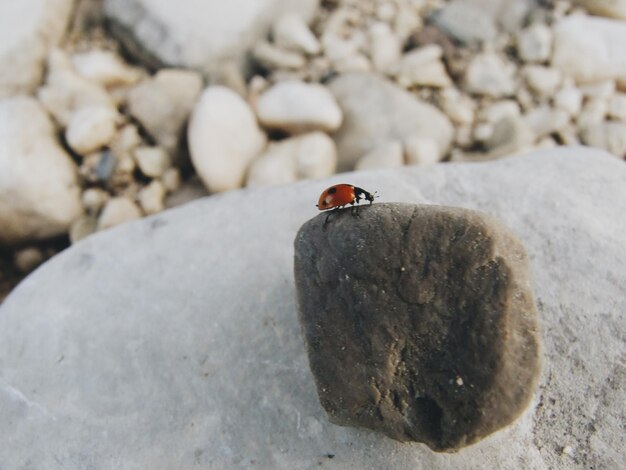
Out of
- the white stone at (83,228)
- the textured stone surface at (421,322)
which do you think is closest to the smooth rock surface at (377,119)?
Result: the white stone at (83,228)

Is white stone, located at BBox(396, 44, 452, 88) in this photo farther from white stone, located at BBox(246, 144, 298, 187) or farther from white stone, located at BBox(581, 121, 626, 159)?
white stone, located at BBox(246, 144, 298, 187)

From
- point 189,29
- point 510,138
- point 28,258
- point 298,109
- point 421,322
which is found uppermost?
point 421,322

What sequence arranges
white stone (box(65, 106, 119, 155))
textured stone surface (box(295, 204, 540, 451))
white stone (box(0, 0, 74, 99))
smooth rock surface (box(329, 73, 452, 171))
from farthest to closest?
white stone (box(0, 0, 74, 99))
smooth rock surface (box(329, 73, 452, 171))
white stone (box(65, 106, 119, 155))
textured stone surface (box(295, 204, 540, 451))

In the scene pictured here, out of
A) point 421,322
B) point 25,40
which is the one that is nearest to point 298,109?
point 25,40

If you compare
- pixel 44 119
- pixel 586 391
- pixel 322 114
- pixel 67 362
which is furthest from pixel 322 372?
pixel 44 119

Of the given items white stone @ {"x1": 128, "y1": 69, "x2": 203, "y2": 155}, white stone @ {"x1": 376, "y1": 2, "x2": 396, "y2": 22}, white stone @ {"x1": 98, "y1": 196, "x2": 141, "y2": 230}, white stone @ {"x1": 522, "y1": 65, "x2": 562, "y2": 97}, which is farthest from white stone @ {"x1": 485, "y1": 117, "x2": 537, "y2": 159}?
white stone @ {"x1": 98, "y1": 196, "x2": 141, "y2": 230}

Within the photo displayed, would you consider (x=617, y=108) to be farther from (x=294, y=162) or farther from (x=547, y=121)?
(x=294, y=162)
